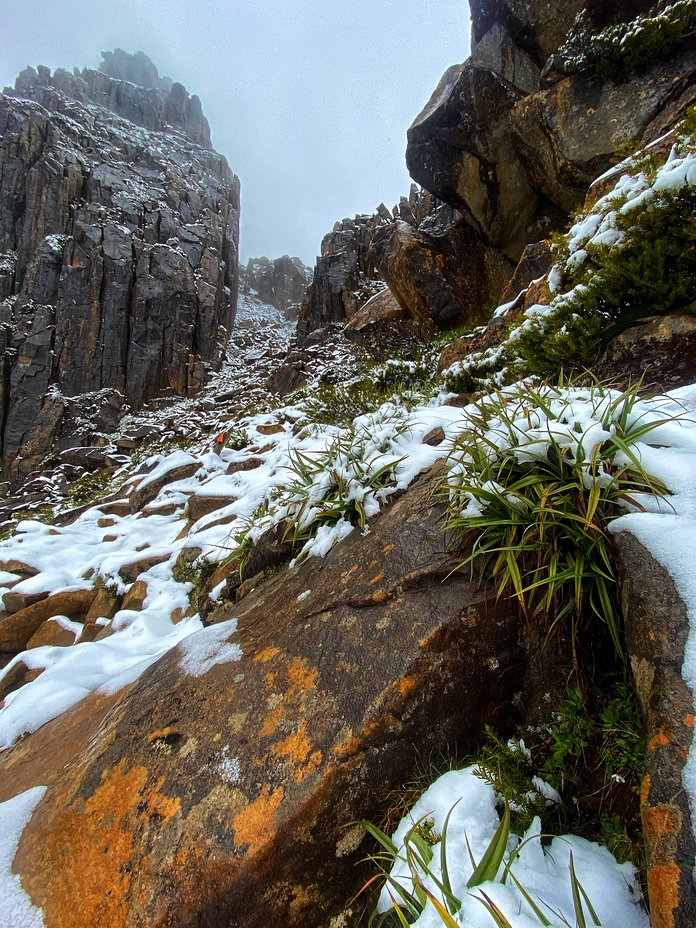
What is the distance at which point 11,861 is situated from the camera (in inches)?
59.8

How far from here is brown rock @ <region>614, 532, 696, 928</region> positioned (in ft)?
2.84

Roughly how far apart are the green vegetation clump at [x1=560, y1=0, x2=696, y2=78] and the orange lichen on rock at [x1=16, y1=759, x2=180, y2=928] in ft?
29.0

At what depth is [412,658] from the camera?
1.64 meters

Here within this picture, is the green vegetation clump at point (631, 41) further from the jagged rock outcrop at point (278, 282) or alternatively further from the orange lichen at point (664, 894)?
the jagged rock outcrop at point (278, 282)

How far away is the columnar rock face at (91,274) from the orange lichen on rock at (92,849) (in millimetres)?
17708

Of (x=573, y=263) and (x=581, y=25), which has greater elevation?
(x=581, y=25)

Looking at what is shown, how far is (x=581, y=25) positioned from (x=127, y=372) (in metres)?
18.2

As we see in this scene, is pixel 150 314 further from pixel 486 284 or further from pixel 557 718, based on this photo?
pixel 557 718

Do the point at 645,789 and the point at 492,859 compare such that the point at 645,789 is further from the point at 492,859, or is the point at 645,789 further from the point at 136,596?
the point at 136,596

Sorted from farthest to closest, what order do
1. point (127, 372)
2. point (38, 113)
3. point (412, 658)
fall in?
1. point (38, 113)
2. point (127, 372)
3. point (412, 658)

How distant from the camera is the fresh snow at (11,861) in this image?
1.35 metres

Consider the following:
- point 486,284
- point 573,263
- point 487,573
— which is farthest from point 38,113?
point 487,573

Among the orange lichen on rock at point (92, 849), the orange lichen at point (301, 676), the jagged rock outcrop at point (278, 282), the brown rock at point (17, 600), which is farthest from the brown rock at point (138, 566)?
the jagged rock outcrop at point (278, 282)

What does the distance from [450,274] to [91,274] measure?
17894mm
